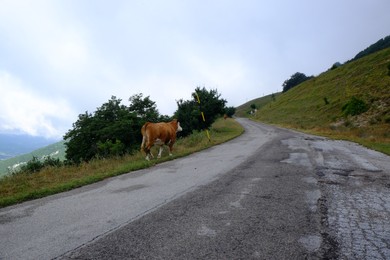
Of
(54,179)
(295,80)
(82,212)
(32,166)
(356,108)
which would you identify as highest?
(295,80)

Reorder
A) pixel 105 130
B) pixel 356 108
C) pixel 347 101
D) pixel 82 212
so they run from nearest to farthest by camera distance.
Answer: pixel 82 212 → pixel 105 130 → pixel 356 108 → pixel 347 101

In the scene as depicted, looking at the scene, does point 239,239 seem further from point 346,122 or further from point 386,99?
point 386,99

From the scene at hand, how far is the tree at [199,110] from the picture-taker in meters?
31.2

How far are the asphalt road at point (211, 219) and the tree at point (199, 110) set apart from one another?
2092cm

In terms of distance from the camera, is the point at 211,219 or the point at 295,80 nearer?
the point at 211,219

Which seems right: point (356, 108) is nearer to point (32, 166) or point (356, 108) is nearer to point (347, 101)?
point (347, 101)

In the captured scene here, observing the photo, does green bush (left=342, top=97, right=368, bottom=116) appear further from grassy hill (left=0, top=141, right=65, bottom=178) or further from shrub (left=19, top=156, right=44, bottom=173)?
shrub (left=19, top=156, right=44, bottom=173)

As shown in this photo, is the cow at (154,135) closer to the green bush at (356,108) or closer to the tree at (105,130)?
the tree at (105,130)

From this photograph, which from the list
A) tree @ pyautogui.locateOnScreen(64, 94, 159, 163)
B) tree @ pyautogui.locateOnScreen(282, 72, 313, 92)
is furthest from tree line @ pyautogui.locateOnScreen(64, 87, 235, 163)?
tree @ pyautogui.locateOnScreen(282, 72, 313, 92)

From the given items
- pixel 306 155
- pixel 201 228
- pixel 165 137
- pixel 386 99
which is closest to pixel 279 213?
pixel 201 228

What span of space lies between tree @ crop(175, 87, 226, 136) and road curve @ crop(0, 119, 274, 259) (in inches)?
787

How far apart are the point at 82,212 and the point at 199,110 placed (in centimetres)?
2634

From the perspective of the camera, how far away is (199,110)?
3175cm

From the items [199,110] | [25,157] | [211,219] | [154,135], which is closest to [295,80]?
[25,157]
